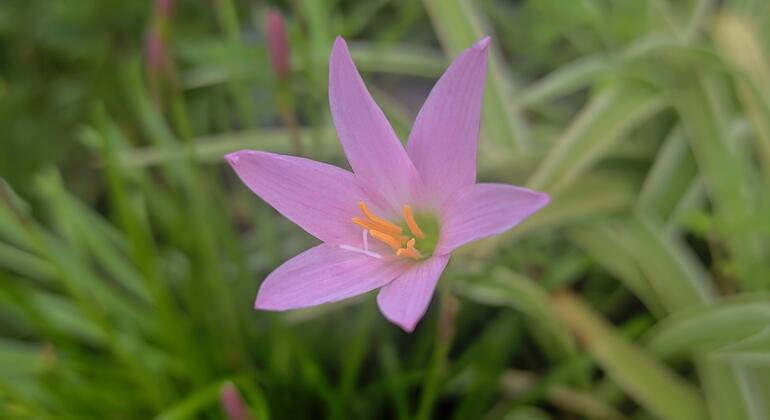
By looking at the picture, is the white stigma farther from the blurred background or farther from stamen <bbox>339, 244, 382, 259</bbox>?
the blurred background

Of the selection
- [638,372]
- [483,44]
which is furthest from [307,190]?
[638,372]

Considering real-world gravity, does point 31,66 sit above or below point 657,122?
above

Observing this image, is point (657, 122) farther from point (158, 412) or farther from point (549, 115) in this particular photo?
point (158, 412)

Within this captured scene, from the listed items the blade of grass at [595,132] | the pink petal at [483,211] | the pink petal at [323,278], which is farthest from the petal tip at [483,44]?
the blade of grass at [595,132]

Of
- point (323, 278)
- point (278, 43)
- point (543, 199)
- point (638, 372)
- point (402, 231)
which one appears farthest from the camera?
point (638, 372)

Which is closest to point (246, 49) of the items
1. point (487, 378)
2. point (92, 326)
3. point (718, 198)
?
point (92, 326)

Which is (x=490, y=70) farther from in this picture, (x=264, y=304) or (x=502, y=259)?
(x=264, y=304)

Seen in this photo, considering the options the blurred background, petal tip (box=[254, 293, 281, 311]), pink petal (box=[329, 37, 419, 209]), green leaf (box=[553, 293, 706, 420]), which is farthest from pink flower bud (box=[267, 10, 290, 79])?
green leaf (box=[553, 293, 706, 420])

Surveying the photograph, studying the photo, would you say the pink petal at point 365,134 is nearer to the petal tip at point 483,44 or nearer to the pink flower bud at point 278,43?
the petal tip at point 483,44
